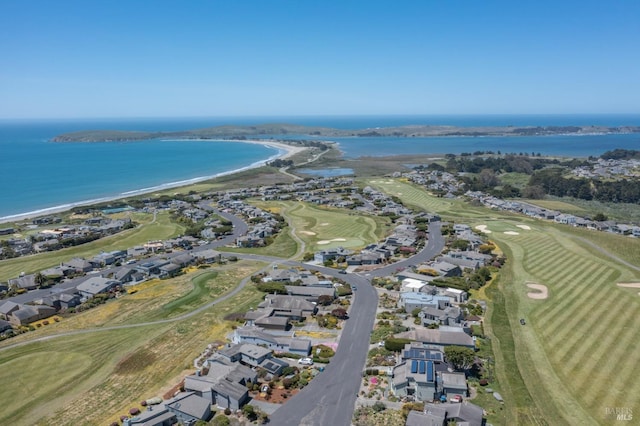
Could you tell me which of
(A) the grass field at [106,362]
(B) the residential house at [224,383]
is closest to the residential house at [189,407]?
(B) the residential house at [224,383]

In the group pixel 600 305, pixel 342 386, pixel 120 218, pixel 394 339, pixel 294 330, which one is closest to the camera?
pixel 342 386

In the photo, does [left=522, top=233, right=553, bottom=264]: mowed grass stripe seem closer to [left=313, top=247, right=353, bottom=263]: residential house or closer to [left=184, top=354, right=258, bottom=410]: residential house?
[left=313, top=247, right=353, bottom=263]: residential house

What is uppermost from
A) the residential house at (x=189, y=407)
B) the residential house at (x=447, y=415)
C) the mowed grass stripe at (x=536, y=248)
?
the residential house at (x=447, y=415)

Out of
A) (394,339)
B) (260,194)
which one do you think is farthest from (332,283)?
(260,194)

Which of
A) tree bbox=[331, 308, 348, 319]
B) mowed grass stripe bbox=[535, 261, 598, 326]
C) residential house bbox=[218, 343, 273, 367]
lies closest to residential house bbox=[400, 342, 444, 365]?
tree bbox=[331, 308, 348, 319]

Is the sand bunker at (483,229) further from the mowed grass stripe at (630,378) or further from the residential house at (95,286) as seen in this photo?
the residential house at (95,286)

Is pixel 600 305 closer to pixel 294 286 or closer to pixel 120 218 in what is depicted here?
pixel 294 286
